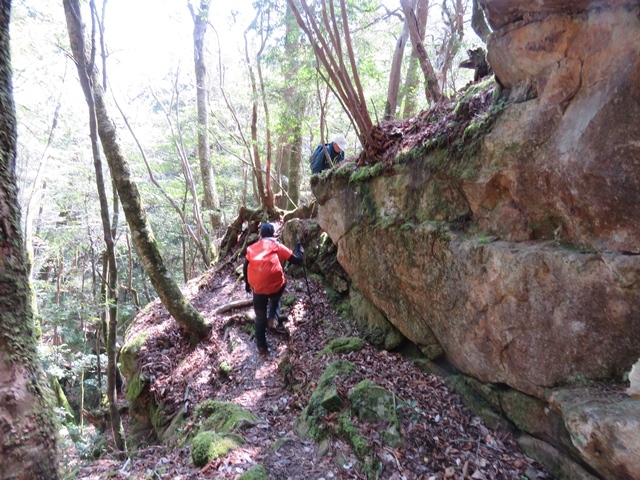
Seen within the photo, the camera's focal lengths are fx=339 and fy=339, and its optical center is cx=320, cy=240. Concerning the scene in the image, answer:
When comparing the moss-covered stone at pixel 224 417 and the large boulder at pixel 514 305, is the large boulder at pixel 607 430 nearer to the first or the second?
the large boulder at pixel 514 305

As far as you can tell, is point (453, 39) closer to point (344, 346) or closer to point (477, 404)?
point (344, 346)

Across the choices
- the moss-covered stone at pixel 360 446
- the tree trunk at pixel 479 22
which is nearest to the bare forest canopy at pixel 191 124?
the tree trunk at pixel 479 22

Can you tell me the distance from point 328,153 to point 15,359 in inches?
275

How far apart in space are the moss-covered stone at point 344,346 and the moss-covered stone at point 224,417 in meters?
1.50

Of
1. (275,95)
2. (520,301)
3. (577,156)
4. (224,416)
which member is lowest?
(224,416)

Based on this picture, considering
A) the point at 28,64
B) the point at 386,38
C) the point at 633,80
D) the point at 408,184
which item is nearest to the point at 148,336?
the point at 408,184

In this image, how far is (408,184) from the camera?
518 cm

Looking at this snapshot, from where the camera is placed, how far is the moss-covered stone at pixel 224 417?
448 cm

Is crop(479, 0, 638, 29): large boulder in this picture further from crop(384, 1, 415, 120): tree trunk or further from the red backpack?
the red backpack

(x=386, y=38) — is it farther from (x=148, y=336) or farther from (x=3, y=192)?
(x=3, y=192)

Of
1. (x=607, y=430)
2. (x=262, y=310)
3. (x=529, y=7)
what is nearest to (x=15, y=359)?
(x=607, y=430)

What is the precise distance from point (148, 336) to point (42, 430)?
6.57 meters

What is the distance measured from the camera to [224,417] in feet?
15.7

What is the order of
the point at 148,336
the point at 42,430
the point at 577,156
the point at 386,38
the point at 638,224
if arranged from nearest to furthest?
the point at 42,430 < the point at 638,224 < the point at 577,156 < the point at 148,336 < the point at 386,38
